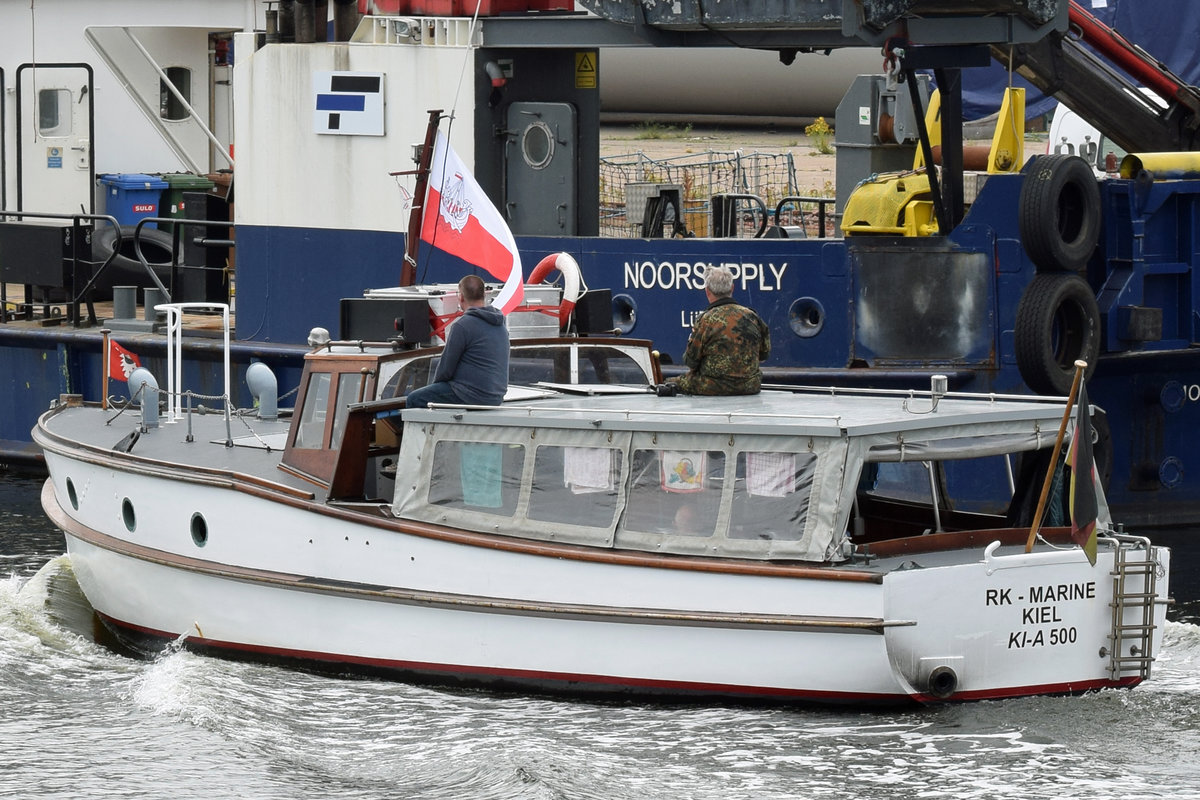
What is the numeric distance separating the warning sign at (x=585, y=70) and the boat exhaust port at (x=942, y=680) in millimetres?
7390

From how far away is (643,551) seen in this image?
9164 millimetres

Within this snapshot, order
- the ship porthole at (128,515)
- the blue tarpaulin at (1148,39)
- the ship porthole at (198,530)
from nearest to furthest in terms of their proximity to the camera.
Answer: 1. the ship porthole at (198,530)
2. the ship porthole at (128,515)
3. the blue tarpaulin at (1148,39)

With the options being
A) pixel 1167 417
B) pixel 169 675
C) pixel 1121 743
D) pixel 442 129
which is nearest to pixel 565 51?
pixel 442 129

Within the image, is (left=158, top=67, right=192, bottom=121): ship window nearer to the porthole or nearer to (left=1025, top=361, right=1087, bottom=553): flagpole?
the porthole

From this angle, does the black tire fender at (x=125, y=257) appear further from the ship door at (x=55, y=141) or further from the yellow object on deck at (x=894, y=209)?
the yellow object on deck at (x=894, y=209)

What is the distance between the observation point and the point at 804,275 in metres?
13.8

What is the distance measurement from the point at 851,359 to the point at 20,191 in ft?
29.1

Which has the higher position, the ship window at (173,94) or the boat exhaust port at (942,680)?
the ship window at (173,94)

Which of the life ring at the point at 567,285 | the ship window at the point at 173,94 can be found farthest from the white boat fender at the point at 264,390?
the ship window at the point at 173,94

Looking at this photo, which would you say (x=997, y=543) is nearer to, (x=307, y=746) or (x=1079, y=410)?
(x=1079, y=410)

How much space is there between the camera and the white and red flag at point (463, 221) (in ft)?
36.4

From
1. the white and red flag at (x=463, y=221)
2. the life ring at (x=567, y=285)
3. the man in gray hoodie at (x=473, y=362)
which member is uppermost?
the white and red flag at (x=463, y=221)

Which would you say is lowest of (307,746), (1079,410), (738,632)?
(307,746)

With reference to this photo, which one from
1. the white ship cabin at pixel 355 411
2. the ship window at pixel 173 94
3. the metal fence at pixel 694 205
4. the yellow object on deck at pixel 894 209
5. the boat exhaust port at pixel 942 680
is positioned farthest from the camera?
the ship window at pixel 173 94
